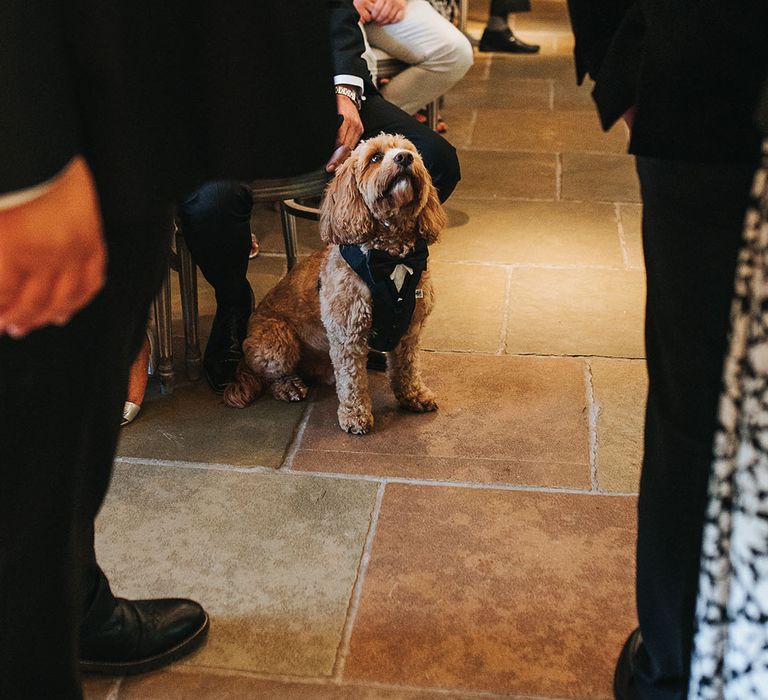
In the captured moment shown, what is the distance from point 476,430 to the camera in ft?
8.24

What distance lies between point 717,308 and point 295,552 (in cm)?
115

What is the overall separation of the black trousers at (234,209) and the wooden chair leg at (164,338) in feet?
0.47

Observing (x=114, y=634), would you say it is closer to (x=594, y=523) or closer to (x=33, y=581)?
(x=33, y=581)

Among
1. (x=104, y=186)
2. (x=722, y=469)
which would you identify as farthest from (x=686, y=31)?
(x=104, y=186)

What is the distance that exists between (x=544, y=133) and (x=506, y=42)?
2419mm

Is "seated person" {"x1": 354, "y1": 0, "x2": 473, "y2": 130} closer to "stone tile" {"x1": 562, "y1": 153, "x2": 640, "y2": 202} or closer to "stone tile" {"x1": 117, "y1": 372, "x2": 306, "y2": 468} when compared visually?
"stone tile" {"x1": 562, "y1": 153, "x2": 640, "y2": 202}

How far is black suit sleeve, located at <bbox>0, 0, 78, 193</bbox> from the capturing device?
0.75m

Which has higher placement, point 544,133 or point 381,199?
point 381,199

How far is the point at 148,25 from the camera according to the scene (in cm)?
84

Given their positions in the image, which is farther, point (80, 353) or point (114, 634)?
point (114, 634)

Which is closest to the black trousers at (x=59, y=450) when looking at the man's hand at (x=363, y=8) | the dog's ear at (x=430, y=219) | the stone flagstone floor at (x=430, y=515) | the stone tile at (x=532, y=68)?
the stone flagstone floor at (x=430, y=515)

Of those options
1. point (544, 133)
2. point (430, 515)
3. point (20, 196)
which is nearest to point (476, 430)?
point (430, 515)

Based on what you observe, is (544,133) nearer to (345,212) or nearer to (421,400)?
(421,400)

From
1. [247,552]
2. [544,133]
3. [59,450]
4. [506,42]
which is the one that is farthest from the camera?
[506,42]
